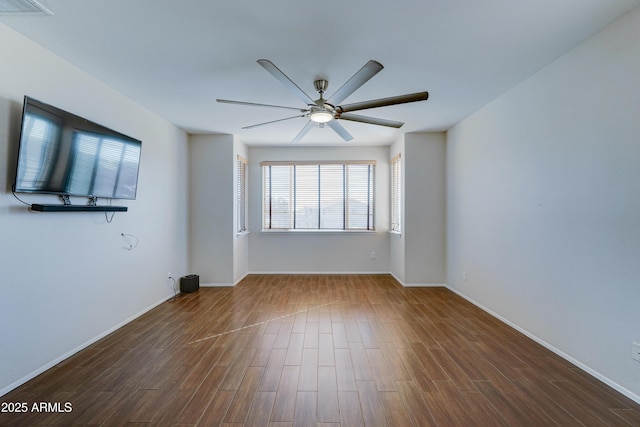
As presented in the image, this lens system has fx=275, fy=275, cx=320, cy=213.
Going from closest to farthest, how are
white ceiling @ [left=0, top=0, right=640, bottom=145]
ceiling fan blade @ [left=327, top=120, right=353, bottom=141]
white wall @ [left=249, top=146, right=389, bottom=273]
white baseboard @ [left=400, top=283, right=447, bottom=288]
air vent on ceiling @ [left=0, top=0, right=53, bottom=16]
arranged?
air vent on ceiling @ [left=0, top=0, right=53, bottom=16]
white ceiling @ [left=0, top=0, right=640, bottom=145]
ceiling fan blade @ [left=327, top=120, right=353, bottom=141]
white baseboard @ [left=400, top=283, right=447, bottom=288]
white wall @ [left=249, top=146, right=389, bottom=273]

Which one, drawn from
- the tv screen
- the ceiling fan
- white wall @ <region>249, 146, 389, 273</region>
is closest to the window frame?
white wall @ <region>249, 146, 389, 273</region>

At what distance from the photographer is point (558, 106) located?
240 cm

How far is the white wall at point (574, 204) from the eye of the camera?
1.89m

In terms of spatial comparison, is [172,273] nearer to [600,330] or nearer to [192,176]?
[192,176]

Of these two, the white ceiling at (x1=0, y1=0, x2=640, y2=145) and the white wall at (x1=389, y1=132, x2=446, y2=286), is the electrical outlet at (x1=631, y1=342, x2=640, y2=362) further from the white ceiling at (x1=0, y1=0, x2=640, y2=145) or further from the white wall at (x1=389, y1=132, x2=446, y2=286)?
the white wall at (x1=389, y1=132, x2=446, y2=286)

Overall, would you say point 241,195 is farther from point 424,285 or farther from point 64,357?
point 424,285

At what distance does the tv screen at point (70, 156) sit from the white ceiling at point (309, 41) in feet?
1.85

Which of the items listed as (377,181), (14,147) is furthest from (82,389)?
(377,181)

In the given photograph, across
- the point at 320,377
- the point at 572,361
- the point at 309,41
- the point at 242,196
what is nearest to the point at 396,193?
the point at 242,196

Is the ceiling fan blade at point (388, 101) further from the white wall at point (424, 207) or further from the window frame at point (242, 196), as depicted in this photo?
the window frame at point (242, 196)

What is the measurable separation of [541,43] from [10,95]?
4.01 m

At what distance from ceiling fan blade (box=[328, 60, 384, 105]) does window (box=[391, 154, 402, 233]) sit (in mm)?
2846

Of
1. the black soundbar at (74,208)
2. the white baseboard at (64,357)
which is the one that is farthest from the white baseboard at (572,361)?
the black soundbar at (74,208)

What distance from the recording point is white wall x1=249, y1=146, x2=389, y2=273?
5.50 m
